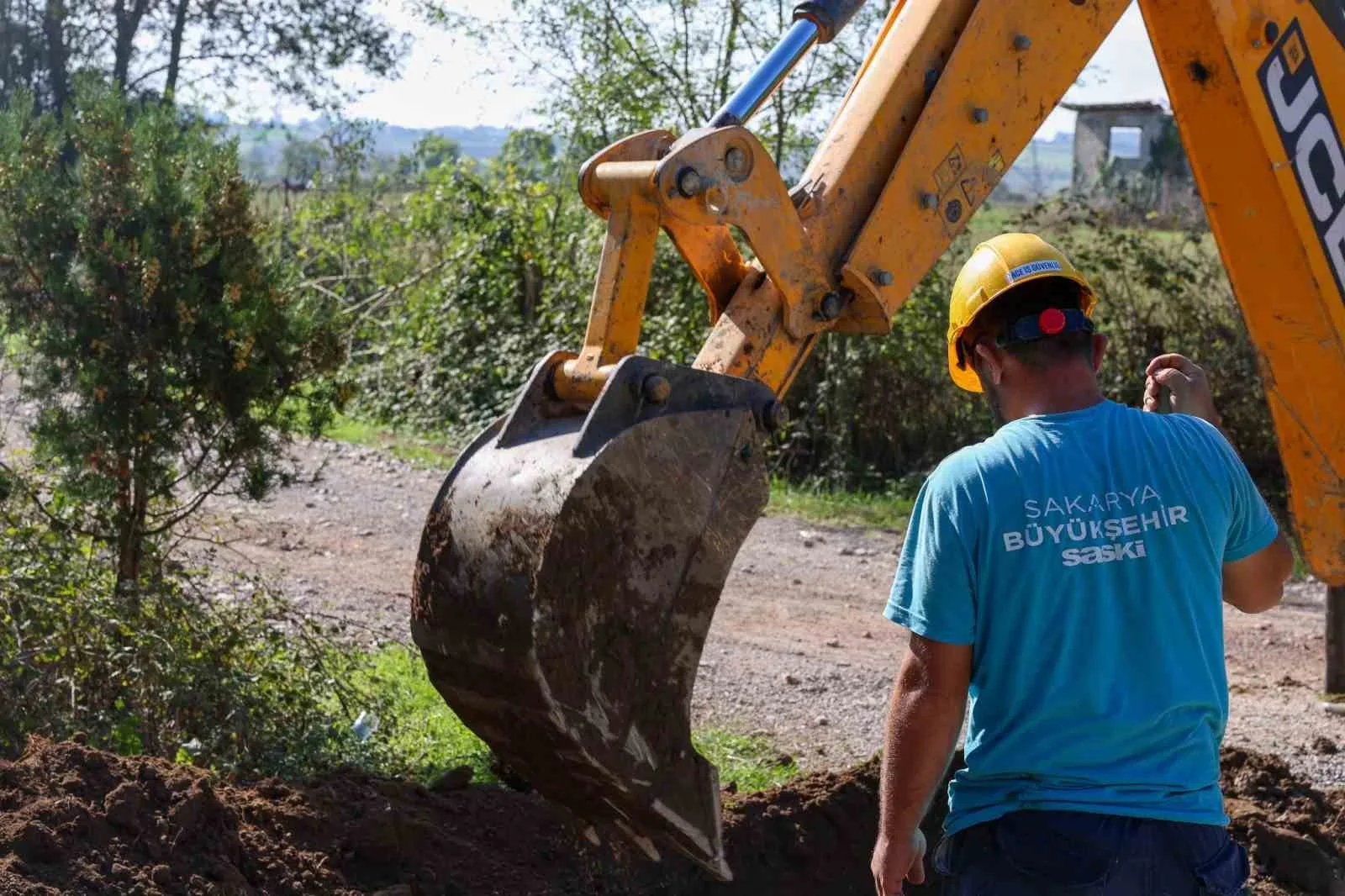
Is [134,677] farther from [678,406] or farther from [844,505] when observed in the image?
[844,505]

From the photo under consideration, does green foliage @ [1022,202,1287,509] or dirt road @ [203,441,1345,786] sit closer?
dirt road @ [203,441,1345,786]

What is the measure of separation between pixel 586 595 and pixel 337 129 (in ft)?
51.1

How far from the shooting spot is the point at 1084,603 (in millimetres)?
2809

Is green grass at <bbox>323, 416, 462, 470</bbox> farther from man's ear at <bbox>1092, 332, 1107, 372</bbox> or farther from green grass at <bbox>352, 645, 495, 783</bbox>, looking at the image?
man's ear at <bbox>1092, 332, 1107, 372</bbox>

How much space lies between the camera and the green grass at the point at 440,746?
19.8 feet

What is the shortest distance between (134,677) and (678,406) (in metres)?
3.19

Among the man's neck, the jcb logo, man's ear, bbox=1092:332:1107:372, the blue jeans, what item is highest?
the jcb logo

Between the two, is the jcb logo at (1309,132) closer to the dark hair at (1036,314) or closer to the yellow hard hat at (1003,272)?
the yellow hard hat at (1003,272)

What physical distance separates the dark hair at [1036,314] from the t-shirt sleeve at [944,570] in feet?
1.04

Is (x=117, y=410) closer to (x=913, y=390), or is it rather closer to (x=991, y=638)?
(x=991, y=638)

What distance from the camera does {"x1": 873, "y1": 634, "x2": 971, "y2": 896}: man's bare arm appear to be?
287 centimetres

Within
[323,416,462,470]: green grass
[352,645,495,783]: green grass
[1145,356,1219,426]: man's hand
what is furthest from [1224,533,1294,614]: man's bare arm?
[323,416,462,470]: green grass

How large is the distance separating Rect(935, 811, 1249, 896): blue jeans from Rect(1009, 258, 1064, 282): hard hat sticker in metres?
1.02

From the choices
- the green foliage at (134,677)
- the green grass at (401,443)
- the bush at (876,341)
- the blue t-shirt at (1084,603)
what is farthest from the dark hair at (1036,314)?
the green grass at (401,443)
